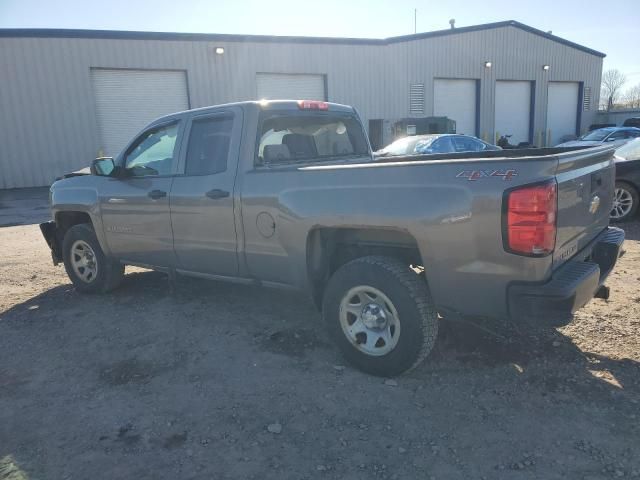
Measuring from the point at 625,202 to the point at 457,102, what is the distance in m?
20.1

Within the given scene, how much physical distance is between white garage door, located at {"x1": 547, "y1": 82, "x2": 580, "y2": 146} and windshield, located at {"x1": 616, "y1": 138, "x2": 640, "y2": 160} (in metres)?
23.7

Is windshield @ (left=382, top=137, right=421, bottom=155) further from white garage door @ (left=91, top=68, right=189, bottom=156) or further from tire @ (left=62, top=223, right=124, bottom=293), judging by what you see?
white garage door @ (left=91, top=68, right=189, bottom=156)

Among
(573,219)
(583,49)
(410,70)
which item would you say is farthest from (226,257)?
(583,49)

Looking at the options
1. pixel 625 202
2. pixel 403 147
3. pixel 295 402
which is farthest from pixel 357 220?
pixel 403 147

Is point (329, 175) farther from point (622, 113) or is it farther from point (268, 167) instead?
point (622, 113)

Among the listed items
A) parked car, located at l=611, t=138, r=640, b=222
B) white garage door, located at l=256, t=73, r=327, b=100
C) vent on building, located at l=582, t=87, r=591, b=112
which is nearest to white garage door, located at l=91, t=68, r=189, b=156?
white garage door, located at l=256, t=73, r=327, b=100

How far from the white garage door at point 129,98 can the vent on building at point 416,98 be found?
37.2 ft

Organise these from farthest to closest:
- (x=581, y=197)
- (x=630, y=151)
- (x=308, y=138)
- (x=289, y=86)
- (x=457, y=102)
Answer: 1. (x=457, y=102)
2. (x=289, y=86)
3. (x=630, y=151)
4. (x=308, y=138)
5. (x=581, y=197)

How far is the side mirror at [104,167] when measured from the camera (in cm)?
499

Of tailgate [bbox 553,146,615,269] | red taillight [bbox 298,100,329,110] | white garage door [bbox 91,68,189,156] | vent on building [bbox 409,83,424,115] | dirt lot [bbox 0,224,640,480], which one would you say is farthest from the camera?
vent on building [bbox 409,83,424,115]

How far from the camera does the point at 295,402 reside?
327 cm

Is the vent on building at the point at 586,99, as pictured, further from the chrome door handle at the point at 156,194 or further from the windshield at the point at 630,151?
the chrome door handle at the point at 156,194

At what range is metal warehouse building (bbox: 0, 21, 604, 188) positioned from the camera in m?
17.6

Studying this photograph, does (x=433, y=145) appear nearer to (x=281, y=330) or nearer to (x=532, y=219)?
(x=281, y=330)
